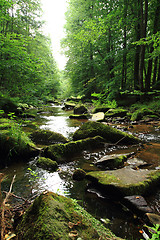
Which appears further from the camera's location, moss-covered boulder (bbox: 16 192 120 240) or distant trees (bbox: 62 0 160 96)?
→ distant trees (bbox: 62 0 160 96)

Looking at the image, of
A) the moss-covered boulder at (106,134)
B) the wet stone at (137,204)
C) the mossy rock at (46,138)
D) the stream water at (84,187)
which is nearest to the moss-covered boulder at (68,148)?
the stream water at (84,187)

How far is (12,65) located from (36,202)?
6.52m

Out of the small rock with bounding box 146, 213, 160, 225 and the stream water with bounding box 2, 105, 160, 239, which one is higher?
the small rock with bounding box 146, 213, 160, 225

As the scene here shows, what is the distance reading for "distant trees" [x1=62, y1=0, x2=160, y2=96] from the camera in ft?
33.5

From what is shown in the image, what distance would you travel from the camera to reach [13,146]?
3863 mm

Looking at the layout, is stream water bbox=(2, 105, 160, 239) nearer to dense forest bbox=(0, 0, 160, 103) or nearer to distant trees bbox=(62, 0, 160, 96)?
dense forest bbox=(0, 0, 160, 103)

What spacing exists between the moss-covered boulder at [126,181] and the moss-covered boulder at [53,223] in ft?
3.65

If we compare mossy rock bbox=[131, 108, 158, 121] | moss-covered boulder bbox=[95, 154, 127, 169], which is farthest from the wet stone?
mossy rock bbox=[131, 108, 158, 121]

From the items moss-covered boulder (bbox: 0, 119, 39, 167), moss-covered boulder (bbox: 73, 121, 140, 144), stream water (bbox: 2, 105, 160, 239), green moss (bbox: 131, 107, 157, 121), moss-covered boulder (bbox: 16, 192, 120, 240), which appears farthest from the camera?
green moss (bbox: 131, 107, 157, 121)

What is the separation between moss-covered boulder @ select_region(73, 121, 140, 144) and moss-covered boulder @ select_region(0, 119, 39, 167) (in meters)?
1.94

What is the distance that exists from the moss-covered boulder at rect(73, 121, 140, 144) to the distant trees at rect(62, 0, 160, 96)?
4.94m

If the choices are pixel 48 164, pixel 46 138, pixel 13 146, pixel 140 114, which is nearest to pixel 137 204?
pixel 48 164

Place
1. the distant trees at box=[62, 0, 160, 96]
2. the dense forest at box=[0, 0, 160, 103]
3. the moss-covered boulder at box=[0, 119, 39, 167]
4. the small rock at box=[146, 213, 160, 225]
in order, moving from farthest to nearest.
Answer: the distant trees at box=[62, 0, 160, 96], the dense forest at box=[0, 0, 160, 103], the moss-covered boulder at box=[0, 119, 39, 167], the small rock at box=[146, 213, 160, 225]

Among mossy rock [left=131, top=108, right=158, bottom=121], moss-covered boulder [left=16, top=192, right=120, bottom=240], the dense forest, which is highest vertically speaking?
the dense forest
